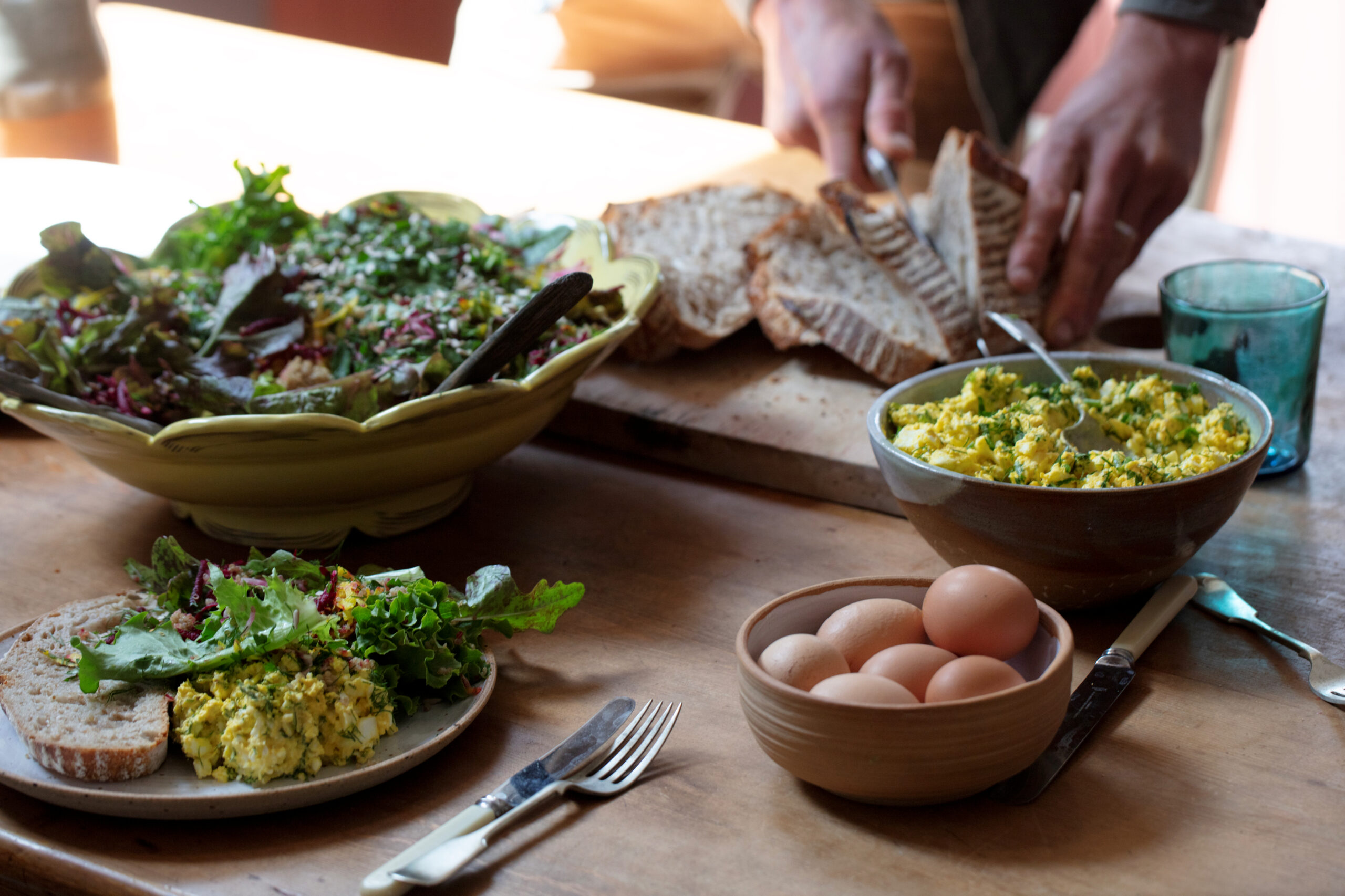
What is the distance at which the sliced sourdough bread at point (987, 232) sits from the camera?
84.7 inches

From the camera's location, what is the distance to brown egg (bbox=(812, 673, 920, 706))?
105 cm

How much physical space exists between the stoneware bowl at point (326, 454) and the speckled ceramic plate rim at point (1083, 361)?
1.39 feet

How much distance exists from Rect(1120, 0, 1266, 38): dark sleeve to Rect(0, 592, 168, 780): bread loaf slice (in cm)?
226

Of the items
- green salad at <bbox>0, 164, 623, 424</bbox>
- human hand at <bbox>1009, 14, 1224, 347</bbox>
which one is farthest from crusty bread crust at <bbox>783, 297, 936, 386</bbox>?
green salad at <bbox>0, 164, 623, 424</bbox>

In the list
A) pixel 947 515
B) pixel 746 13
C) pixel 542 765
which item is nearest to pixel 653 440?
pixel 947 515

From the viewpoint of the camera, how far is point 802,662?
3.63 ft

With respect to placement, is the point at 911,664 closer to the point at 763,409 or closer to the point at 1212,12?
the point at 763,409

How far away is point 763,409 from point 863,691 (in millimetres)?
1015

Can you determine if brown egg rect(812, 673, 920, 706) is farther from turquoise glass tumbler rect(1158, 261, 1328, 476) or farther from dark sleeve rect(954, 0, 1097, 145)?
dark sleeve rect(954, 0, 1097, 145)

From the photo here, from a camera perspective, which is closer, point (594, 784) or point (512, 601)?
point (594, 784)

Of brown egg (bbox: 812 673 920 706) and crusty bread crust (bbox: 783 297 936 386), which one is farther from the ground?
brown egg (bbox: 812 673 920 706)

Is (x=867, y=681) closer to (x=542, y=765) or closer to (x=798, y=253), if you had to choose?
(x=542, y=765)

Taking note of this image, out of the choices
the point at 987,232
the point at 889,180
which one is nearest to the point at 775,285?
the point at 987,232

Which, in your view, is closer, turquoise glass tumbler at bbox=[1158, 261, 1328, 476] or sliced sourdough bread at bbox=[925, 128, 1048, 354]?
turquoise glass tumbler at bbox=[1158, 261, 1328, 476]
